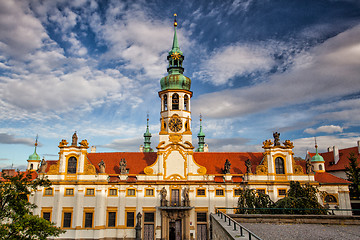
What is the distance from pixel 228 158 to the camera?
4119cm

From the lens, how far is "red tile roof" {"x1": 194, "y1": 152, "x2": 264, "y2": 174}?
128 feet

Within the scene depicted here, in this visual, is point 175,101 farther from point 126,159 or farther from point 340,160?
point 340,160

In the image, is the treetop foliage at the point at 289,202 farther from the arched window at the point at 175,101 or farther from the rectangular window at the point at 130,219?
the arched window at the point at 175,101

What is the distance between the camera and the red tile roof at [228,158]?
1533 inches

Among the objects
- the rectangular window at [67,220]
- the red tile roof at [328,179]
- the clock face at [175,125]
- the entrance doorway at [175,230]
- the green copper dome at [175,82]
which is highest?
the green copper dome at [175,82]

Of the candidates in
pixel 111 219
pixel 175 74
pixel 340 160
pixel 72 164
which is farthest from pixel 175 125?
pixel 340 160

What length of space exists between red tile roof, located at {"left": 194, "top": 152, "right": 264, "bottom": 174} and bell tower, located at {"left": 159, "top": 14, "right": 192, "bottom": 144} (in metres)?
3.69

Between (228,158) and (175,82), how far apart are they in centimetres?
1503

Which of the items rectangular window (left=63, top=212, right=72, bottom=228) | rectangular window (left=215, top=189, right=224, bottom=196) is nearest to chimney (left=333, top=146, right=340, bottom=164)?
rectangular window (left=215, top=189, right=224, bottom=196)

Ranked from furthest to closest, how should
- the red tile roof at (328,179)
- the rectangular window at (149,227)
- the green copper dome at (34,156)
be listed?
the green copper dome at (34,156) → the red tile roof at (328,179) → the rectangular window at (149,227)

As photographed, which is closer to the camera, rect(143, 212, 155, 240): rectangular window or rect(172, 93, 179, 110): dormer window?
rect(143, 212, 155, 240): rectangular window

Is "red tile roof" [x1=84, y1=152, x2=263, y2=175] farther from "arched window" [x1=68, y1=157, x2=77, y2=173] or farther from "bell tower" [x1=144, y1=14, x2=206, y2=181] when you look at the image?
"arched window" [x1=68, y1=157, x2=77, y2=173]

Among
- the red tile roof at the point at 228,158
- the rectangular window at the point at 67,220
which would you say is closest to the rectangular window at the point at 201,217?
the red tile roof at the point at 228,158

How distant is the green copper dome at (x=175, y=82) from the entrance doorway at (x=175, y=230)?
2081cm
